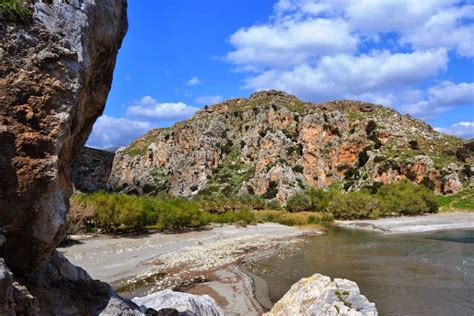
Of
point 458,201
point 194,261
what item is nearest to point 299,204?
point 458,201

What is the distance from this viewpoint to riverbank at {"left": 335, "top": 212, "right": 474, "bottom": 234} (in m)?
61.6

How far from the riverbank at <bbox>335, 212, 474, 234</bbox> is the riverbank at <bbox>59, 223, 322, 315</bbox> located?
57.9 feet

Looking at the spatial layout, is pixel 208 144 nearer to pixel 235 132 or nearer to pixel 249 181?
pixel 235 132

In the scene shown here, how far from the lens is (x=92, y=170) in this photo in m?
118

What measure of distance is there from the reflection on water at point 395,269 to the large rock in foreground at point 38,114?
17295 mm

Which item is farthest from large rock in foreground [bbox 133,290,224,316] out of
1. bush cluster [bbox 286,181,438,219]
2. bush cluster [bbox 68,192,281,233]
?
bush cluster [bbox 286,181,438,219]

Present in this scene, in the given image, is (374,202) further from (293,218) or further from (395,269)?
(395,269)

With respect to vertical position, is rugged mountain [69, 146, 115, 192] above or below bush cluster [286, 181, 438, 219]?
above

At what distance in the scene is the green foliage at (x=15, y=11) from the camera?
6.03 m

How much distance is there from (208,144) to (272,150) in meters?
21.4

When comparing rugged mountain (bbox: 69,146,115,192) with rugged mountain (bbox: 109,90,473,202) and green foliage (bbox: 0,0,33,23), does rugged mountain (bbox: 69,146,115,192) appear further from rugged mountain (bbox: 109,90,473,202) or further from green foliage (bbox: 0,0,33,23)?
green foliage (bbox: 0,0,33,23)

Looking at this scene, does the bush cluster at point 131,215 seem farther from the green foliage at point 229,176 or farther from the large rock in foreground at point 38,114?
the green foliage at point 229,176

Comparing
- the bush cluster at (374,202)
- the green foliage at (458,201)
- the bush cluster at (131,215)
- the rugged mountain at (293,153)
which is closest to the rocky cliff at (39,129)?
the bush cluster at (131,215)

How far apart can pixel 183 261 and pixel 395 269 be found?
1658 cm
